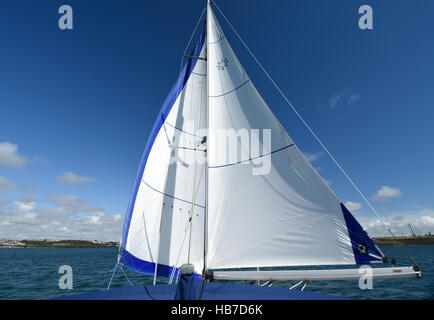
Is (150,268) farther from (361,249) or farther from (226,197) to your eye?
(361,249)

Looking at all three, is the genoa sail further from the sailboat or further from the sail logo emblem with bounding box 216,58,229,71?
the sail logo emblem with bounding box 216,58,229,71

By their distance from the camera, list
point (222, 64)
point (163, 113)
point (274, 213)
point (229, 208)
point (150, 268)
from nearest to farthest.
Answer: point (274, 213)
point (229, 208)
point (150, 268)
point (222, 64)
point (163, 113)

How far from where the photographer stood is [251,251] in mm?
4180

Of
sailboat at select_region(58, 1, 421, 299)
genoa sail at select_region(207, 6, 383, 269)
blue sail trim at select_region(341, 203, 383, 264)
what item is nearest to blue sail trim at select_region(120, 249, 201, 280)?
Answer: sailboat at select_region(58, 1, 421, 299)

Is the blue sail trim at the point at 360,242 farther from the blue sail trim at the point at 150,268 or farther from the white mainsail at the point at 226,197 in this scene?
the blue sail trim at the point at 150,268

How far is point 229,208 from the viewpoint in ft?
14.7

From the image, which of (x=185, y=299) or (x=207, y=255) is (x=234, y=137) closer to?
(x=207, y=255)

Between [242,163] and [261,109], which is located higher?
[261,109]

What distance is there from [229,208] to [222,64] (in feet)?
14.0

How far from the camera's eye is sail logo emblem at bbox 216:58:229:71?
5.86m

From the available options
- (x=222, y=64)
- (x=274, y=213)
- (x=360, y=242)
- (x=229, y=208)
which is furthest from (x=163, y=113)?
(x=360, y=242)

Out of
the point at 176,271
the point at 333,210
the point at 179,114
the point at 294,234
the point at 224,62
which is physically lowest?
the point at 176,271
